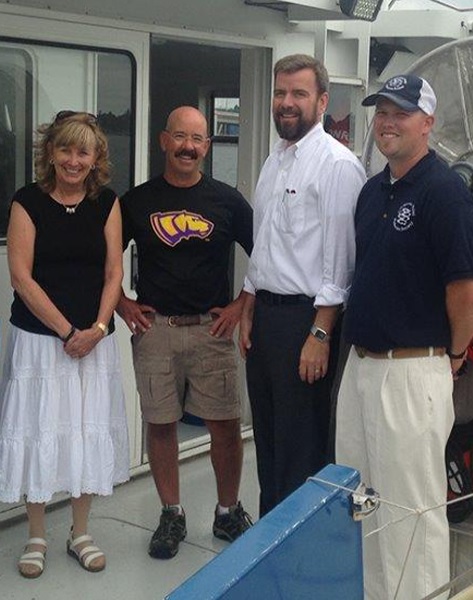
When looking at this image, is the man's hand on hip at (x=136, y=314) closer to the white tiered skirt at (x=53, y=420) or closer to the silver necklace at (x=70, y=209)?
the white tiered skirt at (x=53, y=420)

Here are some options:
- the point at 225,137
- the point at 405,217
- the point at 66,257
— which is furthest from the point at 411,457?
the point at 225,137

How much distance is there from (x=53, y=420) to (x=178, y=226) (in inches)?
33.5

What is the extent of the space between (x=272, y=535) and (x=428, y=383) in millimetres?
1119

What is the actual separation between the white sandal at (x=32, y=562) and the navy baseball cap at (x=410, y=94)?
2117 mm

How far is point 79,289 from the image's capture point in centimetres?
355

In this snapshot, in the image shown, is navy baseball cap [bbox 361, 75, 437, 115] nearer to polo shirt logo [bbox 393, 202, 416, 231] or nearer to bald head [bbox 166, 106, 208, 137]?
polo shirt logo [bbox 393, 202, 416, 231]

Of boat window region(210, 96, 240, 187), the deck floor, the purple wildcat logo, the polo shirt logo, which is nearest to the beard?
the purple wildcat logo

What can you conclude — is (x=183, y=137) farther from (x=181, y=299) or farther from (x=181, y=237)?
(x=181, y=299)

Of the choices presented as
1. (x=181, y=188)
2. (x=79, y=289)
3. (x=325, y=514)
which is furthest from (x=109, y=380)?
(x=325, y=514)

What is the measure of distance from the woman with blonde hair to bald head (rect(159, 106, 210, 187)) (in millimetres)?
258

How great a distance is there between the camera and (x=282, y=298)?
3406 mm

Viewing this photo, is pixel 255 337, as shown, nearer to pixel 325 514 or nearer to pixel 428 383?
pixel 428 383

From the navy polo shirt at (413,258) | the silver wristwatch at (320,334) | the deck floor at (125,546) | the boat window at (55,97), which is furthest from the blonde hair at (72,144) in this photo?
the deck floor at (125,546)

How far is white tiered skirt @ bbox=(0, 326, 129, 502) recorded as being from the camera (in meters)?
3.50
